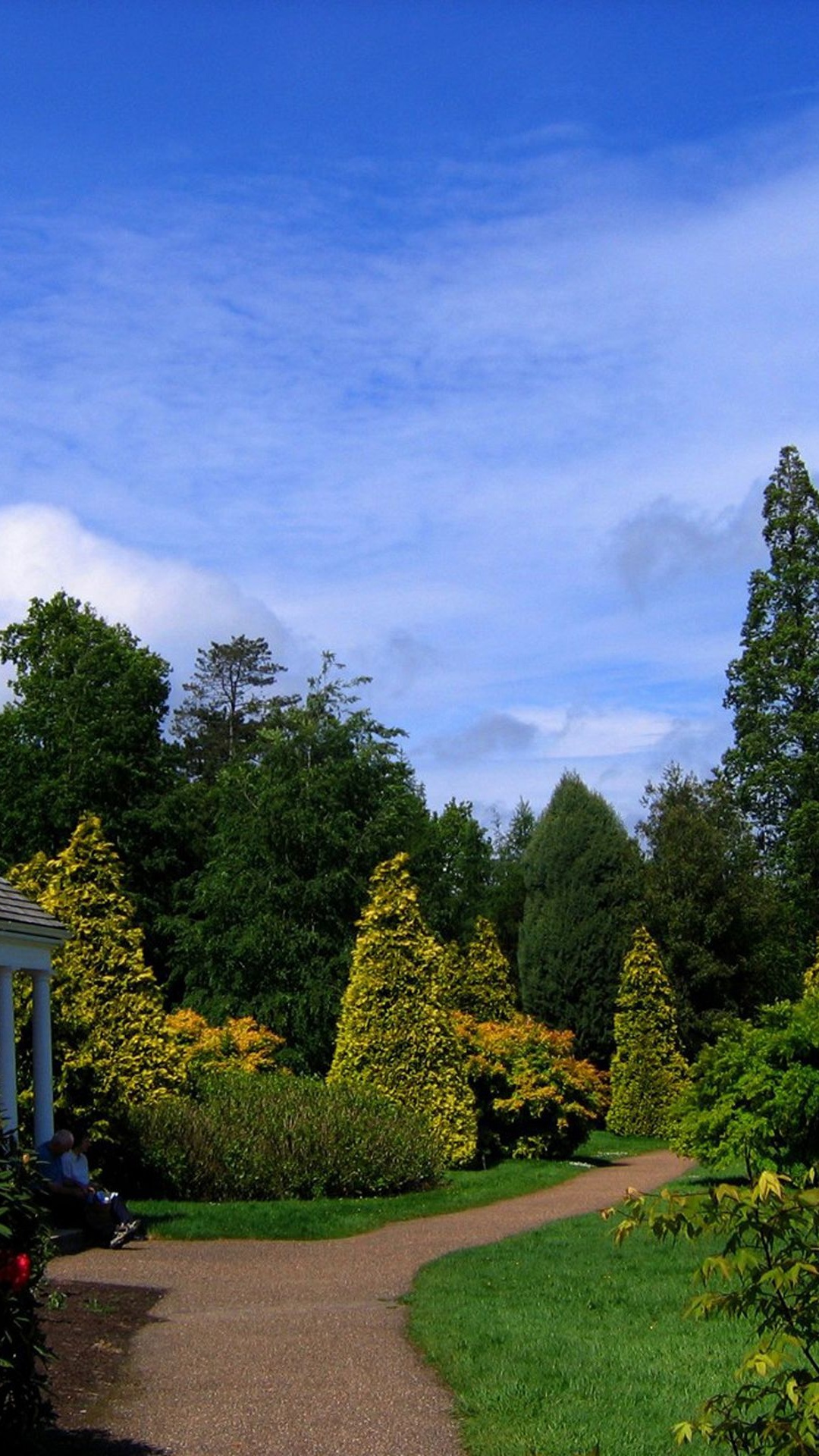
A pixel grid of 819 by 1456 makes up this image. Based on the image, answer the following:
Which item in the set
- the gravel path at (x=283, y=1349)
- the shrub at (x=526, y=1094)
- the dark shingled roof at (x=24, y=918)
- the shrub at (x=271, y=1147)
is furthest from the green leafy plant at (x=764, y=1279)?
the shrub at (x=526, y=1094)

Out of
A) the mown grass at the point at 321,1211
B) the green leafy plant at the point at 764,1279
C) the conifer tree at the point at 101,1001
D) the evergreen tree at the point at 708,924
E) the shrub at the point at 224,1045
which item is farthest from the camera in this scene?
the evergreen tree at the point at 708,924

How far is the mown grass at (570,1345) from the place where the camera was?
6.57 m

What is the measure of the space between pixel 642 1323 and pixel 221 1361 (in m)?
2.64

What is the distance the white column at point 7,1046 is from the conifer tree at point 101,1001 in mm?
2869

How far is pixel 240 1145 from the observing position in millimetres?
16719

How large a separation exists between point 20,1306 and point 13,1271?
27cm

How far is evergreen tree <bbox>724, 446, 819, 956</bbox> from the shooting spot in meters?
36.0

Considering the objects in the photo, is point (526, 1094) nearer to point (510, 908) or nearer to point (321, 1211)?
point (321, 1211)

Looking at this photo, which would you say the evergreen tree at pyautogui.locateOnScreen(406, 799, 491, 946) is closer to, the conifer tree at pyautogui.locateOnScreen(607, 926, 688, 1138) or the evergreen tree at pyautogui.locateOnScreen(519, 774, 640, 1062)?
the evergreen tree at pyautogui.locateOnScreen(519, 774, 640, 1062)

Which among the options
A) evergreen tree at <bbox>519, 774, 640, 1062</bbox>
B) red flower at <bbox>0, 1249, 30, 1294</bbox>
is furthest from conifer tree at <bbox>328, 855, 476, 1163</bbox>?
red flower at <bbox>0, 1249, 30, 1294</bbox>

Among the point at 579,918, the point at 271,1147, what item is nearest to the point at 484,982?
the point at 579,918

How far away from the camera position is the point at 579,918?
34.1m

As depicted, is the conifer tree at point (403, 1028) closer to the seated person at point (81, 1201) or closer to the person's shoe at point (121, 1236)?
the seated person at point (81, 1201)

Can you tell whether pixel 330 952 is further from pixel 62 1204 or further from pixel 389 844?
pixel 62 1204
